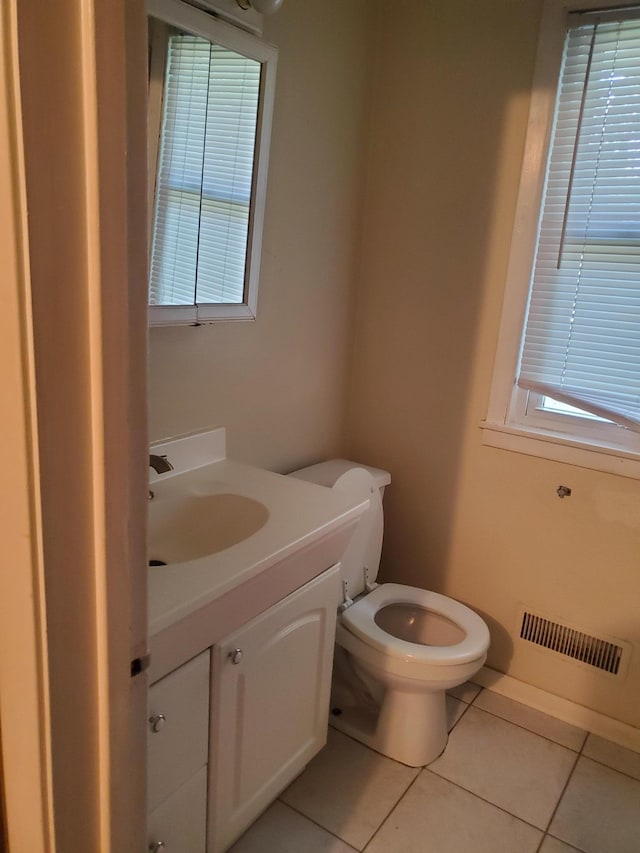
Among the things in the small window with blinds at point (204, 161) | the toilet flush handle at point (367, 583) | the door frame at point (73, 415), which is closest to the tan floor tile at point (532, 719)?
the toilet flush handle at point (367, 583)

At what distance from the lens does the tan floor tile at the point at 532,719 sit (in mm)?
2037

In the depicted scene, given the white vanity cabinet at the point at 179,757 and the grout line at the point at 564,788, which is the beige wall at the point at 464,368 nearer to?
the grout line at the point at 564,788

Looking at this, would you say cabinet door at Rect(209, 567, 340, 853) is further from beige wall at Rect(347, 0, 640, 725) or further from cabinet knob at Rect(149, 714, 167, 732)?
beige wall at Rect(347, 0, 640, 725)

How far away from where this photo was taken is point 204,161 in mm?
1548

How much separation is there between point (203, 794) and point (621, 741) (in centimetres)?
140

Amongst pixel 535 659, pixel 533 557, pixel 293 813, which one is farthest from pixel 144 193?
pixel 535 659

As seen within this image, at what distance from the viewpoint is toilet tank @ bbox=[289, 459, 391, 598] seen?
1996 millimetres

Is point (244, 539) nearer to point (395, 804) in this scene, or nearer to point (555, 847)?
point (395, 804)

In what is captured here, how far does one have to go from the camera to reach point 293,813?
1.69 metres

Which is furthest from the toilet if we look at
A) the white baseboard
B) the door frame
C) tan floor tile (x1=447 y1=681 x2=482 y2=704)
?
the door frame

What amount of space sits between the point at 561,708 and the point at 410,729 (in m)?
0.59

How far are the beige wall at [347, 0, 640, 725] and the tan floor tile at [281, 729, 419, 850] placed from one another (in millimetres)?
602

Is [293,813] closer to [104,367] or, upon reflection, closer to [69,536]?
[69,536]

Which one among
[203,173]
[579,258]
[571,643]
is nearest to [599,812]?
[571,643]
